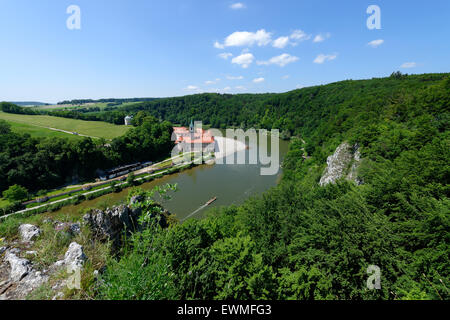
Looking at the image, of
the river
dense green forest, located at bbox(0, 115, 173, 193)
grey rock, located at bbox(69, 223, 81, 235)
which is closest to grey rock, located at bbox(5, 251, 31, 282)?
grey rock, located at bbox(69, 223, 81, 235)

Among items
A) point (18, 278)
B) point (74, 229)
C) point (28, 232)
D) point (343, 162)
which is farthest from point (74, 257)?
point (343, 162)

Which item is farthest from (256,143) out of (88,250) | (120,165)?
(88,250)

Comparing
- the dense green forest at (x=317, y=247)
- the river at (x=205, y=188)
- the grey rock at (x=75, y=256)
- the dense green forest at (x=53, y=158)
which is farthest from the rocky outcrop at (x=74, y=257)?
the dense green forest at (x=53, y=158)

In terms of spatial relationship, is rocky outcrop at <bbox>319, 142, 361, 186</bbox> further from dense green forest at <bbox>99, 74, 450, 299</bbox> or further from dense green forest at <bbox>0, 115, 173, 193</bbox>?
dense green forest at <bbox>0, 115, 173, 193</bbox>

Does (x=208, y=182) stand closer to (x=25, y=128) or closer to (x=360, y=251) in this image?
(x=360, y=251)

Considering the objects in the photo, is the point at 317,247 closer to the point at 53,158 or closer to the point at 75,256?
the point at 75,256
